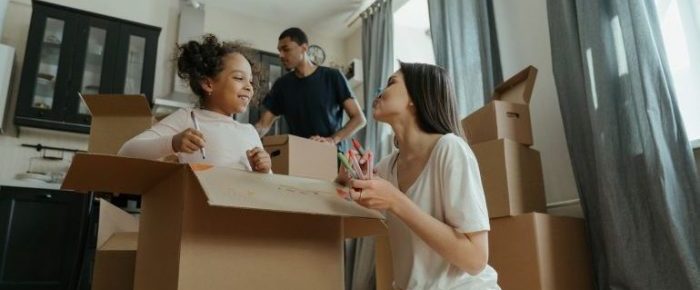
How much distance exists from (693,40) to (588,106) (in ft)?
1.43

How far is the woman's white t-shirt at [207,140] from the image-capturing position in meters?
1.21

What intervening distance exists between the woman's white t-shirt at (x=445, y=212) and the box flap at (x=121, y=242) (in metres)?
0.72

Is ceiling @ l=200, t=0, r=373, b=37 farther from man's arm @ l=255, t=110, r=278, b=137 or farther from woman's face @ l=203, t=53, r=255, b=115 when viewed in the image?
woman's face @ l=203, t=53, r=255, b=115

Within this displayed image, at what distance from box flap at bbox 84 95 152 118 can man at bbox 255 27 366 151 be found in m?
0.73

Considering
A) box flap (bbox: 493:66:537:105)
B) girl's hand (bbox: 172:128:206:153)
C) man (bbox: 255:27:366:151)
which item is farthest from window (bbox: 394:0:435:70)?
girl's hand (bbox: 172:128:206:153)

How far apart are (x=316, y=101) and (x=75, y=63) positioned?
2.07 metres

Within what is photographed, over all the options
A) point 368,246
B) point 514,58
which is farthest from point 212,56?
point 368,246

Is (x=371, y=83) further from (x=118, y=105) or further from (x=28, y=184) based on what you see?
(x=28, y=184)

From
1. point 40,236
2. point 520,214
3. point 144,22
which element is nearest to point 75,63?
point 144,22

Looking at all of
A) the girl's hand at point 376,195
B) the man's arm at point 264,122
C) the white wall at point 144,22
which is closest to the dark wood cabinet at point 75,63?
the white wall at point 144,22

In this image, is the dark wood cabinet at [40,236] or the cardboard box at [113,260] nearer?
the cardboard box at [113,260]

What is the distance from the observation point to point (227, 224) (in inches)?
35.6

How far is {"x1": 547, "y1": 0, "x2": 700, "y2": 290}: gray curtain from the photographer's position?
63.5 inches

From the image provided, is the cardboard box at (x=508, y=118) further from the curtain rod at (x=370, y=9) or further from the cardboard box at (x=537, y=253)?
the curtain rod at (x=370, y=9)
